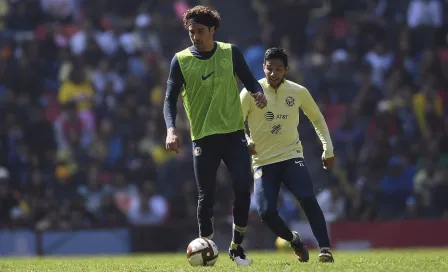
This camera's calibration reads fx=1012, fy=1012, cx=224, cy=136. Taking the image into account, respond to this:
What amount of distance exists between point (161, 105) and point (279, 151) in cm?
1066

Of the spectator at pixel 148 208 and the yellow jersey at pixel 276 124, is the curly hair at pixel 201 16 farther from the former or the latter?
the spectator at pixel 148 208

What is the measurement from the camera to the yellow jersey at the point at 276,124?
11.1m

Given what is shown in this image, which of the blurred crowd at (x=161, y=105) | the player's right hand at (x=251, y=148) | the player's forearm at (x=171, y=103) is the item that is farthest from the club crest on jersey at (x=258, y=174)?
the blurred crowd at (x=161, y=105)

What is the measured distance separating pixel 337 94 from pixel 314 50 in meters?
1.18

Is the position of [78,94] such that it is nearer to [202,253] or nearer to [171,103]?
[171,103]

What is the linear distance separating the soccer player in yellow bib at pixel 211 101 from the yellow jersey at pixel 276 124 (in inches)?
21.3

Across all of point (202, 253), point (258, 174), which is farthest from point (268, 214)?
point (202, 253)

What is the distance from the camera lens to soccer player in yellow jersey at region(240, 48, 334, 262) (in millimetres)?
10914

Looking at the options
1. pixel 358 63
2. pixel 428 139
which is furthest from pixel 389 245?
pixel 358 63

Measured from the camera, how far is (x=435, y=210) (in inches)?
758

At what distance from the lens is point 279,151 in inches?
436

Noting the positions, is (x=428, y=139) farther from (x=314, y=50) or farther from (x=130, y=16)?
(x=130, y=16)

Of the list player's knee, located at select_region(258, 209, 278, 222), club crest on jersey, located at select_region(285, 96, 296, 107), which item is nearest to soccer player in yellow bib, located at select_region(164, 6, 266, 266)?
player's knee, located at select_region(258, 209, 278, 222)

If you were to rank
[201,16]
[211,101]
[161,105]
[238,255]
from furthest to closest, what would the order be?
[161,105]
[238,255]
[211,101]
[201,16]
